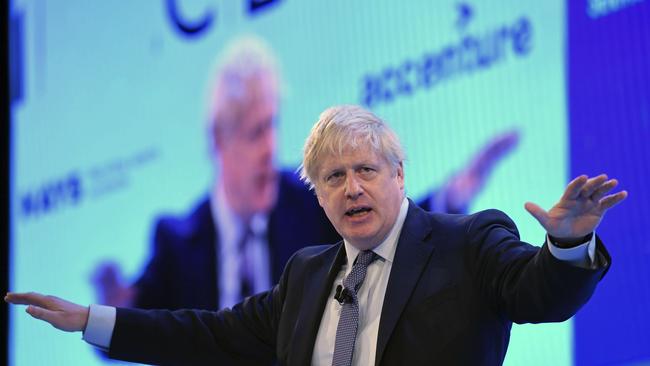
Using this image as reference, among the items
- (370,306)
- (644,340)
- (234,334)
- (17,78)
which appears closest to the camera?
(370,306)

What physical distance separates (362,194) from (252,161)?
2.25 metres

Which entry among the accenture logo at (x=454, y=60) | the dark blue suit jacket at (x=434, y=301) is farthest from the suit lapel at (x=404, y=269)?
the accenture logo at (x=454, y=60)

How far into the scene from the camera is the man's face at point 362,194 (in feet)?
7.17

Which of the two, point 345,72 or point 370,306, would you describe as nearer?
point 370,306

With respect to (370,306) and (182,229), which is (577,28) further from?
(182,229)

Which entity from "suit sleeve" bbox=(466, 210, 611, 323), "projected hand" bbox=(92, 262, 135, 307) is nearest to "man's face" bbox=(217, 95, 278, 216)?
"projected hand" bbox=(92, 262, 135, 307)

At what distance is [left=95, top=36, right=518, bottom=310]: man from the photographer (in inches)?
167

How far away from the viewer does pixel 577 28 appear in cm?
329

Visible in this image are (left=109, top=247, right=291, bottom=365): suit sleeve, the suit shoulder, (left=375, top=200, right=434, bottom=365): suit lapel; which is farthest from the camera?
the suit shoulder

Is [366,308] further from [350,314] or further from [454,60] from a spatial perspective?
[454,60]

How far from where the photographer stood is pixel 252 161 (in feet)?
14.4

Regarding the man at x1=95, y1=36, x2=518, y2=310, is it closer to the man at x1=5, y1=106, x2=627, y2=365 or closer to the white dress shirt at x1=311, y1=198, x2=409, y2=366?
the man at x1=5, y1=106, x2=627, y2=365

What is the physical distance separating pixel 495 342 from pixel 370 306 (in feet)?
0.92

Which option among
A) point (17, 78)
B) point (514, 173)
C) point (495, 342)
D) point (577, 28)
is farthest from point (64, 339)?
point (495, 342)
